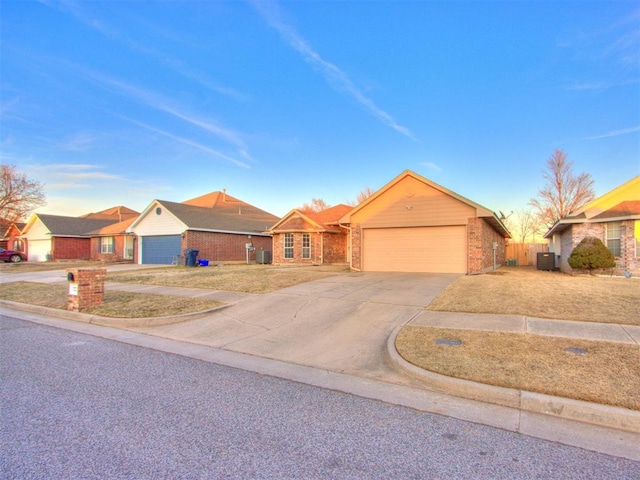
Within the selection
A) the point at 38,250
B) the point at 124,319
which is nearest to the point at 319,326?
the point at 124,319

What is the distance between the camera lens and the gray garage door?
26.2 meters

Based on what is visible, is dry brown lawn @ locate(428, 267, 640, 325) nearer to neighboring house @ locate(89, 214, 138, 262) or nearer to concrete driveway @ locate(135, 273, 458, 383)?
concrete driveway @ locate(135, 273, 458, 383)

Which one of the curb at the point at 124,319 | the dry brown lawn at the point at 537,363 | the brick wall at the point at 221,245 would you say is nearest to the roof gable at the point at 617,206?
the dry brown lawn at the point at 537,363

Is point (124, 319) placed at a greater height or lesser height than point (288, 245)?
lesser

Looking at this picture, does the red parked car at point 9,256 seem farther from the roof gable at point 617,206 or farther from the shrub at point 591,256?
the roof gable at point 617,206

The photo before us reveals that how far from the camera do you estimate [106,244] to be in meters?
32.3

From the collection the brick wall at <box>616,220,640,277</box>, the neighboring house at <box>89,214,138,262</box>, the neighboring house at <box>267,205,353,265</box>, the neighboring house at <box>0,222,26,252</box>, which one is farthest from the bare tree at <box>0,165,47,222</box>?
the brick wall at <box>616,220,640,277</box>

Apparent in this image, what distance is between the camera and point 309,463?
285 centimetres

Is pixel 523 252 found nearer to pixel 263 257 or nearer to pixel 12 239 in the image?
pixel 263 257

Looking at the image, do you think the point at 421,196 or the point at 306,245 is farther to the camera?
the point at 306,245

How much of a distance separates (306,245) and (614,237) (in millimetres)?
16434

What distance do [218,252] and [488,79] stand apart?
68.0ft

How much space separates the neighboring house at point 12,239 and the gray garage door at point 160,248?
2299 centimetres

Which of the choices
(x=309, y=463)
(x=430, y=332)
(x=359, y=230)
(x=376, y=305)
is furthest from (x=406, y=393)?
(x=359, y=230)
